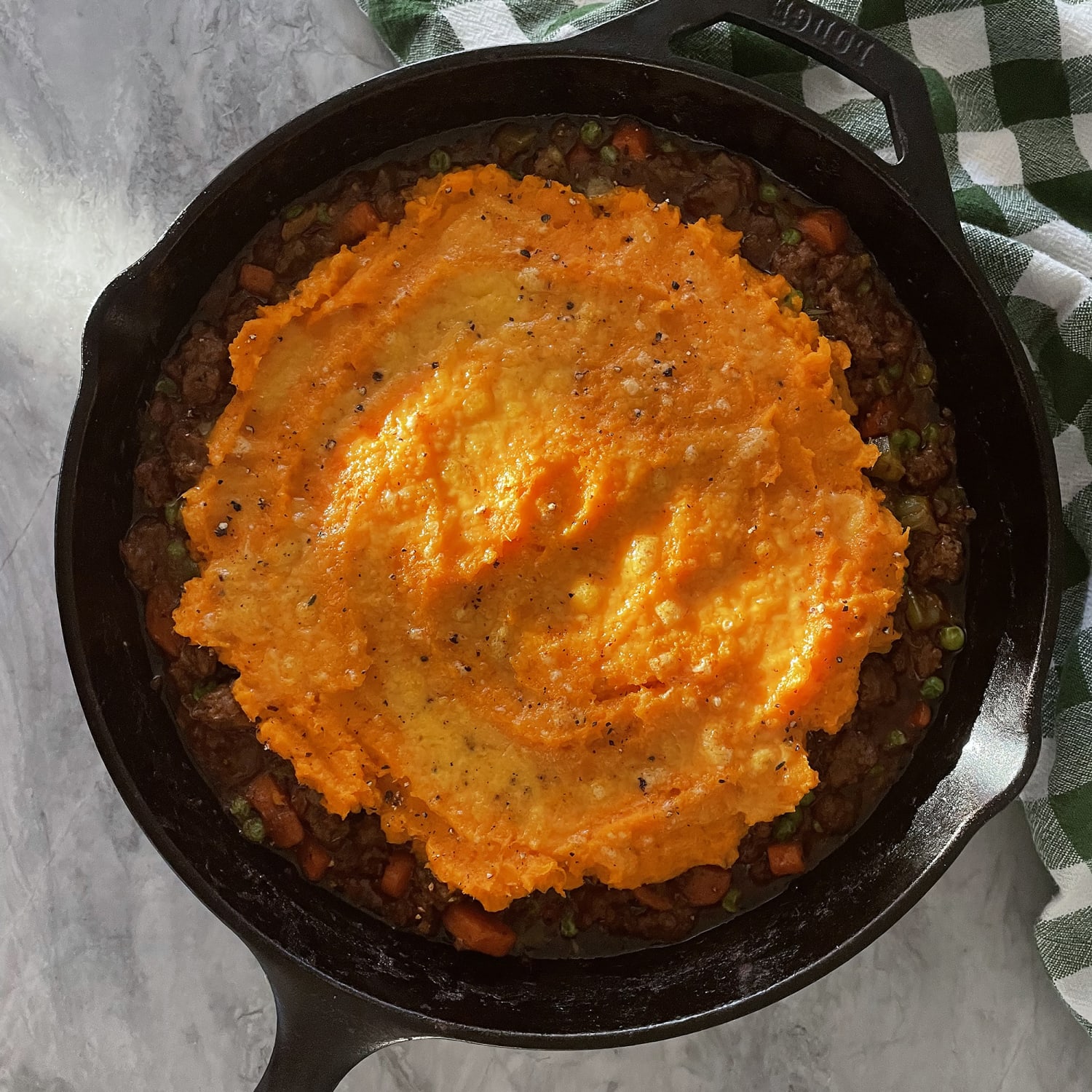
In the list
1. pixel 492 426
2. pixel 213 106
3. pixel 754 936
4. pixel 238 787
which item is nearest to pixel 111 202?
pixel 213 106

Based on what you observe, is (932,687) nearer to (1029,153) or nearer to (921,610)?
(921,610)

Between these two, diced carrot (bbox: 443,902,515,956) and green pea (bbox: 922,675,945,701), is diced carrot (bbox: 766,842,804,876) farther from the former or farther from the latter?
diced carrot (bbox: 443,902,515,956)

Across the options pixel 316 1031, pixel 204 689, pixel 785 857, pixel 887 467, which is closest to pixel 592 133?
pixel 887 467

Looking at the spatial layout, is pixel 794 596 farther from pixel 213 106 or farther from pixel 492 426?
pixel 213 106

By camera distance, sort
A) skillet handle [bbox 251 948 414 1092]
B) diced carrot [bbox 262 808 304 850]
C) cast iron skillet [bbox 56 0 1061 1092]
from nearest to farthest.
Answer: skillet handle [bbox 251 948 414 1092] < cast iron skillet [bbox 56 0 1061 1092] < diced carrot [bbox 262 808 304 850]

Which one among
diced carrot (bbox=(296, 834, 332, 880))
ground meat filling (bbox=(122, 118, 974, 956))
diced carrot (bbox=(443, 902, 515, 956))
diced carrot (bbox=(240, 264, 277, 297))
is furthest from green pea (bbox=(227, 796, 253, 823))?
diced carrot (bbox=(240, 264, 277, 297))

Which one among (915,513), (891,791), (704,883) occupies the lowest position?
(891,791)
